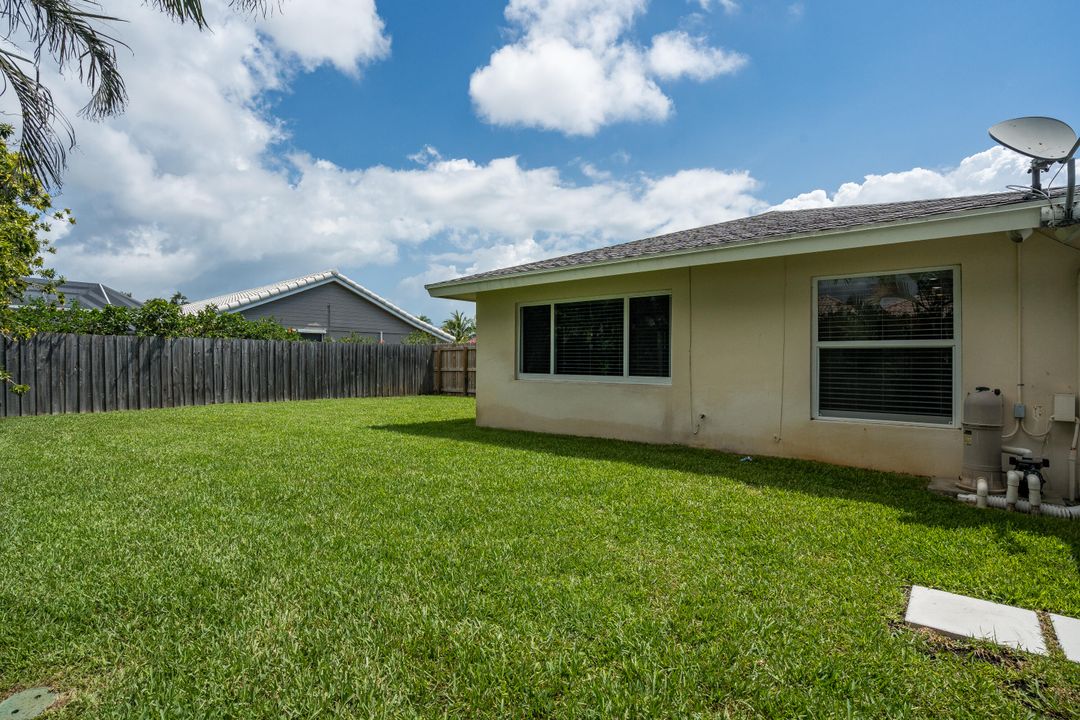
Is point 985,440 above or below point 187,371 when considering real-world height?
below

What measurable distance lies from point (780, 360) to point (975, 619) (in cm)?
418

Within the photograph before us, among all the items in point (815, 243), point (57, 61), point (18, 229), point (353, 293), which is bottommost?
point (815, 243)

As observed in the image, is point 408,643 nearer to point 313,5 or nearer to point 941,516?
point 941,516

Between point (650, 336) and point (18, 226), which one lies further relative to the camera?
point (18, 226)

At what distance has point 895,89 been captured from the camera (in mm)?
7852

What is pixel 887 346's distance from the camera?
5.73 meters

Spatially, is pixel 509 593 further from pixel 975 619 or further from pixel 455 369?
pixel 455 369

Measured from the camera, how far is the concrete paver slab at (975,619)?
2.29 meters

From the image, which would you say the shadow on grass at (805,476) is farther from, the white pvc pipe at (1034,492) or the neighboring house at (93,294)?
the neighboring house at (93,294)

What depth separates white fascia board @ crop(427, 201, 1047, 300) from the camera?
4.50 meters

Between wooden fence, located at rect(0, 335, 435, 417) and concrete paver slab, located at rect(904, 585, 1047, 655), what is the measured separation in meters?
13.8

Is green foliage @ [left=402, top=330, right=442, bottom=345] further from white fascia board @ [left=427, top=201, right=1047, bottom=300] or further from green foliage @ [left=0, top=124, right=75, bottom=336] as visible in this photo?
white fascia board @ [left=427, top=201, right=1047, bottom=300]

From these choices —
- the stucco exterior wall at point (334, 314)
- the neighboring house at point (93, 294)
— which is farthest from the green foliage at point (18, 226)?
the neighboring house at point (93, 294)

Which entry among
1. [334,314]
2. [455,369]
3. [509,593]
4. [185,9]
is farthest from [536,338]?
[334,314]
